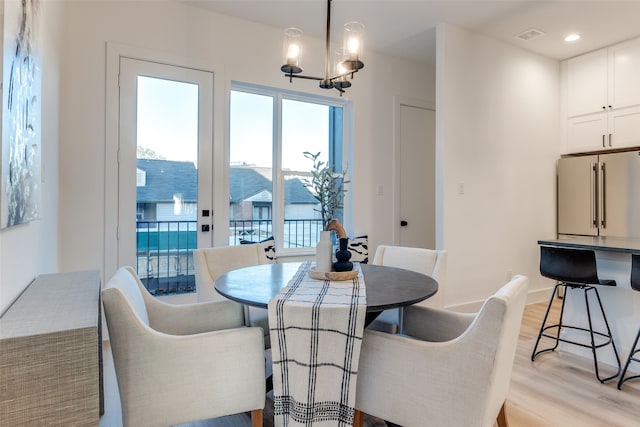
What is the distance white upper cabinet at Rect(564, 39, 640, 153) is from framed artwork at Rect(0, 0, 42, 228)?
5.10m

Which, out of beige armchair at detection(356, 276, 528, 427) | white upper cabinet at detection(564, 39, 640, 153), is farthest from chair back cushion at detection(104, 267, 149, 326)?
white upper cabinet at detection(564, 39, 640, 153)

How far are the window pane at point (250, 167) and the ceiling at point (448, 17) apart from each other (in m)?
0.77

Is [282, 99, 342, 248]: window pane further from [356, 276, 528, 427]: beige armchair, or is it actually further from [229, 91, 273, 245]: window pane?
[356, 276, 528, 427]: beige armchair

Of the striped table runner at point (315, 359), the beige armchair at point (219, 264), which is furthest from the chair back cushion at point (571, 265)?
the beige armchair at point (219, 264)

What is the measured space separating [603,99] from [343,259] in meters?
4.10

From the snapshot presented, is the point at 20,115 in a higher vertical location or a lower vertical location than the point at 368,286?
higher

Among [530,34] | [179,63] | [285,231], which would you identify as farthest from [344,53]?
[530,34]

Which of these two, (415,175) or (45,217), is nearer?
(45,217)

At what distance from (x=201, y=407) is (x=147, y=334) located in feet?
1.10

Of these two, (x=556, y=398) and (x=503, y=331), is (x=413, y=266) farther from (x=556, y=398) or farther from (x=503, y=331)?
(x=503, y=331)

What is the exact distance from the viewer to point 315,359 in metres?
1.33

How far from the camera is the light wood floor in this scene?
71.5 inches

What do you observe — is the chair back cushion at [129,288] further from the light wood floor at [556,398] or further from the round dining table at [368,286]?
the light wood floor at [556,398]

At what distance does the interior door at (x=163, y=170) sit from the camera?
2881 millimetres
